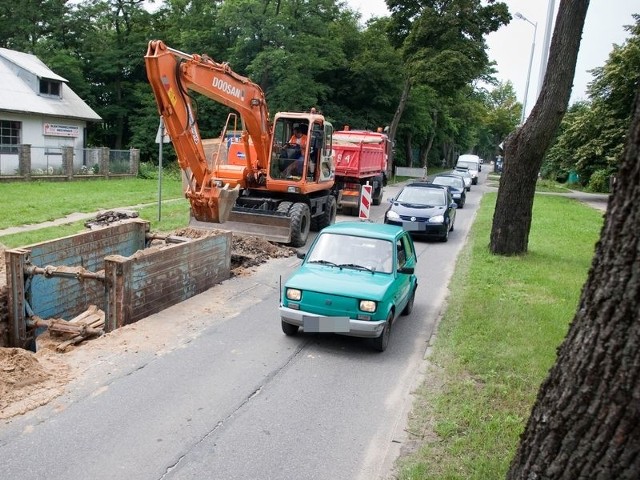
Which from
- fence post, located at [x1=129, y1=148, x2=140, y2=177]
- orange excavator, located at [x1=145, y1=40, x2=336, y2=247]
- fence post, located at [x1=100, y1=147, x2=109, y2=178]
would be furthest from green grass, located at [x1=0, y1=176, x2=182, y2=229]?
orange excavator, located at [x1=145, y1=40, x2=336, y2=247]

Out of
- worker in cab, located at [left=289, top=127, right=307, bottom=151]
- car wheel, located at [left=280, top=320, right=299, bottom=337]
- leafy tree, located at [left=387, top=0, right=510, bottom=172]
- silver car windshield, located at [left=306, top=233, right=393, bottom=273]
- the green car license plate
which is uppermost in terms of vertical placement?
leafy tree, located at [left=387, top=0, right=510, bottom=172]

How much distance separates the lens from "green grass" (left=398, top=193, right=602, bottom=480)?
5.18 meters

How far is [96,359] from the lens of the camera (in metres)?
7.08

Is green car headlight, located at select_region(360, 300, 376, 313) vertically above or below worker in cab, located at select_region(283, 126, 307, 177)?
below

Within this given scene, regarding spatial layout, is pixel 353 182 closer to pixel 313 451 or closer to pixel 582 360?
pixel 313 451

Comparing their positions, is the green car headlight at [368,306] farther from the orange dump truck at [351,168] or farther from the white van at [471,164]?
the white van at [471,164]

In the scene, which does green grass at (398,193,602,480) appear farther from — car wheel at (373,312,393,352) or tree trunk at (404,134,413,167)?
tree trunk at (404,134,413,167)

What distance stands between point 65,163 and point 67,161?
137 millimetres

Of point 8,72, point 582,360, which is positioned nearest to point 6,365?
point 582,360

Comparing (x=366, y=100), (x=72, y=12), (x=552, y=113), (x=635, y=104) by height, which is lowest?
(x=635, y=104)

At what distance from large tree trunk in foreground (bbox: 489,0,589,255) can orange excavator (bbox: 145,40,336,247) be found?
4875 millimetres

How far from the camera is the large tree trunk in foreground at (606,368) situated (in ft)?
8.96

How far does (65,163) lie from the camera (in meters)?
27.5

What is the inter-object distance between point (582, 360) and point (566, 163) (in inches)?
1497
